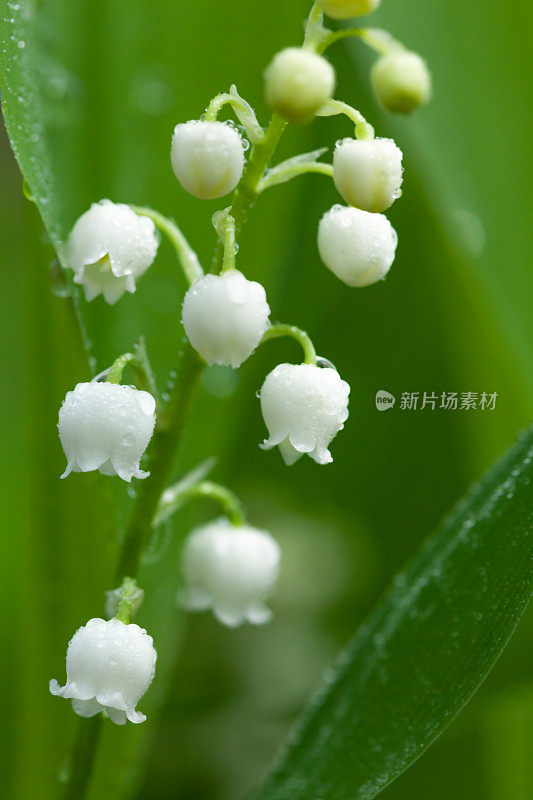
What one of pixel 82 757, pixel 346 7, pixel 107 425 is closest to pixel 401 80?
pixel 346 7

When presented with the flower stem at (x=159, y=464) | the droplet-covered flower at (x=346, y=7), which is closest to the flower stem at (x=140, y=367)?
the flower stem at (x=159, y=464)

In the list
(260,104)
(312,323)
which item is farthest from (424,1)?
(312,323)

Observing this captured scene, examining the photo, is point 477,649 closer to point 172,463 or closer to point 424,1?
point 172,463

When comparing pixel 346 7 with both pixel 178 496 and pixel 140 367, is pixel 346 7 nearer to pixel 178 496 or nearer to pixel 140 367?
pixel 140 367

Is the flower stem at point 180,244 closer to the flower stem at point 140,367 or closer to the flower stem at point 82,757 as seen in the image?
the flower stem at point 140,367

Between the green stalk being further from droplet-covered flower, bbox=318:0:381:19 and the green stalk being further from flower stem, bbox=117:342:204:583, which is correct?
droplet-covered flower, bbox=318:0:381:19

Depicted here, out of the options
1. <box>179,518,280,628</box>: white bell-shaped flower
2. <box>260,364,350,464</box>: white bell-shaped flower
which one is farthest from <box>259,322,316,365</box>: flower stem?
<box>179,518,280,628</box>: white bell-shaped flower
